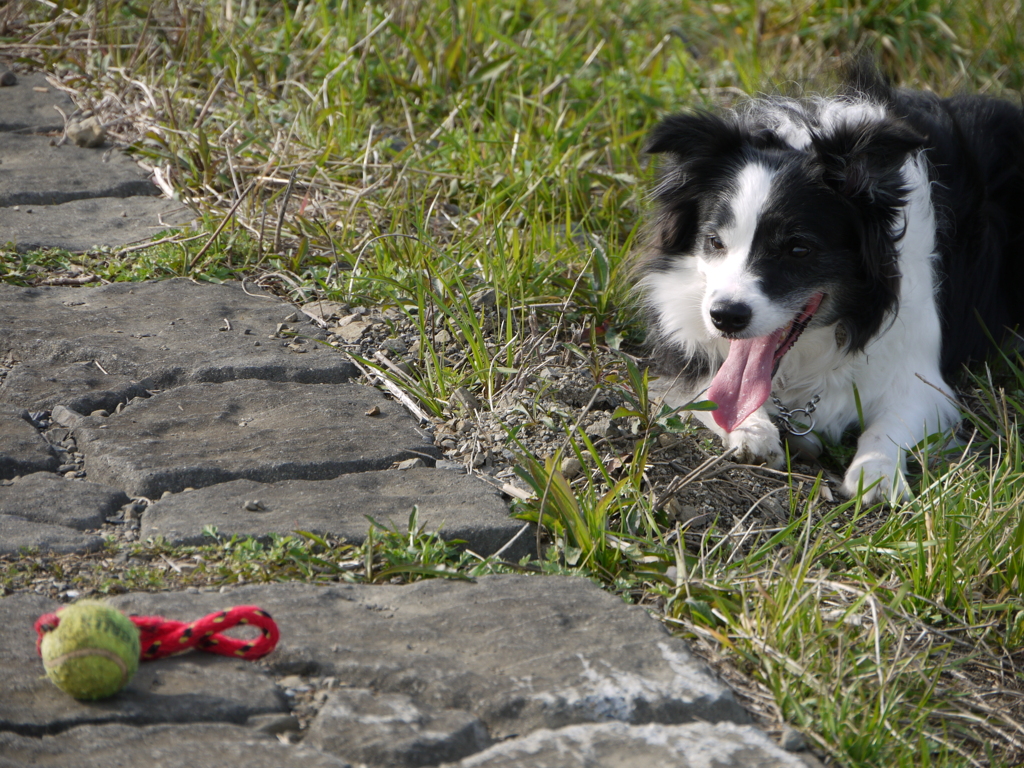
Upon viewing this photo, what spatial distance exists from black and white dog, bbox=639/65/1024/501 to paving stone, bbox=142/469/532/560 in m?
0.74

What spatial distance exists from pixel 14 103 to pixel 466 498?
3.11 meters

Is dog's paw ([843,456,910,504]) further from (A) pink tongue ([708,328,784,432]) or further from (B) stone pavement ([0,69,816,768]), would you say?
(B) stone pavement ([0,69,816,768])

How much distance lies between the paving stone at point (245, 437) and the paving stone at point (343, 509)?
62 mm

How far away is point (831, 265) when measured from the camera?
107 inches

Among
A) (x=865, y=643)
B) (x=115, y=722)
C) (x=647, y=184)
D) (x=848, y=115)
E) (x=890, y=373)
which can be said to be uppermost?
(x=848, y=115)

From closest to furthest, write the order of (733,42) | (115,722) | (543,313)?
(115,722) → (543,313) → (733,42)

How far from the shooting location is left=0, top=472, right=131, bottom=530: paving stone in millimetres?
1944

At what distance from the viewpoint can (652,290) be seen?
3055mm

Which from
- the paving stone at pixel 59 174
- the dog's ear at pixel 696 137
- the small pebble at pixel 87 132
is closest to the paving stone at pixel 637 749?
the dog's ear at pixel 696 137

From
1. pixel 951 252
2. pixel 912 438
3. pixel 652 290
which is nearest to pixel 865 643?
pixel 912 438

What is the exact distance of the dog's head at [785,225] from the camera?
8.62ft

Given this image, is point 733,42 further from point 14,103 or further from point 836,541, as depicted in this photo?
point 836,541

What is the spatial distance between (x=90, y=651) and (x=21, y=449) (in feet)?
3.03

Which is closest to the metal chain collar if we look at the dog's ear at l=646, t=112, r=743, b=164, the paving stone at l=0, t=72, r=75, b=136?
the dog's ear at l=646, t=112, r=743, b=164
